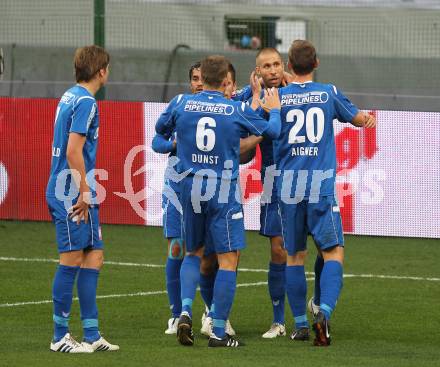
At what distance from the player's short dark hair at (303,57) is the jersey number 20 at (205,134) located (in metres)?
0.76

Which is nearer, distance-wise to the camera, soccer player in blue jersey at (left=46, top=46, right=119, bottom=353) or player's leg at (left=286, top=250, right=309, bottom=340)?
soccer player in blue jersey at (left=46, top=46, right=119, bottom=353)

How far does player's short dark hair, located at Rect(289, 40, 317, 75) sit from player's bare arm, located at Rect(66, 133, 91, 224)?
5.37 feet

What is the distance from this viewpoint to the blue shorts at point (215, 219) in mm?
8586

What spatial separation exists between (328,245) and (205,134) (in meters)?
1.17

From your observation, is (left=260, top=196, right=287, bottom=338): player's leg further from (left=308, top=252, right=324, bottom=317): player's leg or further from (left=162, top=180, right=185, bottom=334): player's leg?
(left=162, top=180, right=185, bottom=334): player's leg

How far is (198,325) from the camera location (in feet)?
32.2

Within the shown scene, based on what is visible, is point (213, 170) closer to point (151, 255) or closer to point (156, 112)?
point (151, 255)

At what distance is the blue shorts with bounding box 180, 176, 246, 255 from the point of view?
28.2 feet

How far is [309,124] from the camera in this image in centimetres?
879

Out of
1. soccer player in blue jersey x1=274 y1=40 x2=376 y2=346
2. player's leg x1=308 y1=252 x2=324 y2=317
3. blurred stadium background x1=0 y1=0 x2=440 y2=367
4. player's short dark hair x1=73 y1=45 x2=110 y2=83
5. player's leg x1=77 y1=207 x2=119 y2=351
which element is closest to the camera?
player's short dark hair x1=73 y1=45 x2=110 y2=83

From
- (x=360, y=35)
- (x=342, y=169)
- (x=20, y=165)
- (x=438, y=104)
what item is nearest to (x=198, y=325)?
(x=342, y=169)

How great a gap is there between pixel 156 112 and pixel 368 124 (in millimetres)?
7205

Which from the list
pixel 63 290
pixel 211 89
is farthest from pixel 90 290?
pixel 211 89

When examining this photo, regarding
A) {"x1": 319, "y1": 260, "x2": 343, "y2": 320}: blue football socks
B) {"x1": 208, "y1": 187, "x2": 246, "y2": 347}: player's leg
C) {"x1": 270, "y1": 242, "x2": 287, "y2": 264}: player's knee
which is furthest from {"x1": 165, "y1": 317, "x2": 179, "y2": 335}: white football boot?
{"x1": 319, "y1": 260, "x2": 343, "y2": 320}: blue football socks
